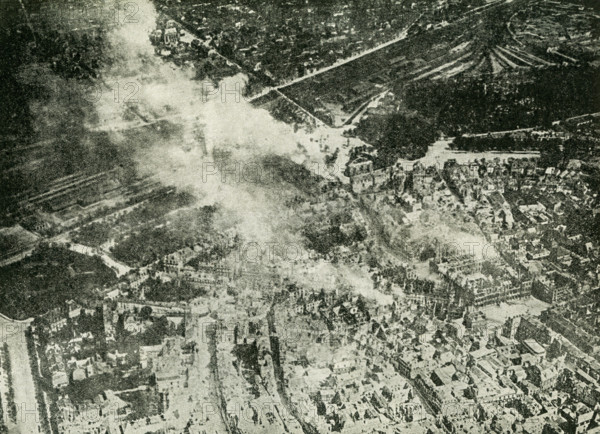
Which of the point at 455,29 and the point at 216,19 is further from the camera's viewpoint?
the point at 455,29

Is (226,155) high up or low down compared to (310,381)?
up

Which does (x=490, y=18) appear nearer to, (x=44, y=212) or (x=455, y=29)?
(x=455, y=29)

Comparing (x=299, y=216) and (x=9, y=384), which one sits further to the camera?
(x=299, y=216)

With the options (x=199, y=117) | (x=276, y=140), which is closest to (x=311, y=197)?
(x=276, y=140)

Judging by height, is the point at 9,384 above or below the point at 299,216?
below

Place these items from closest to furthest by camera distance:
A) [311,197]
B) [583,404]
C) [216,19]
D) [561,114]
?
[583,404]
[311,197]
[216,19]
[561,114]

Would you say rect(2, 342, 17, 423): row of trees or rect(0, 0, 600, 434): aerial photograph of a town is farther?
rect(0, 0, 600, 434): aerial photograph of a town

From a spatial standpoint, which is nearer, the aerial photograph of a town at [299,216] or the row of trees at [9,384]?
the row of trees at [9,384]

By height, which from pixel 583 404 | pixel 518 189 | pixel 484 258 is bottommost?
pixel 583 404
